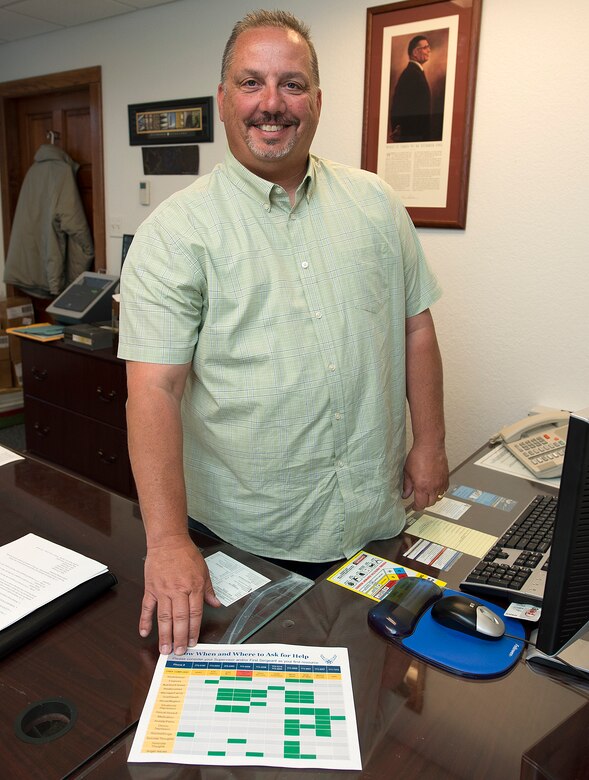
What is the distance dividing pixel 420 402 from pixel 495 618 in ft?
1.97

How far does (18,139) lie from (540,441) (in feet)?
14.0

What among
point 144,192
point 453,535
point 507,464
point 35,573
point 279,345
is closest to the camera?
point 35,573

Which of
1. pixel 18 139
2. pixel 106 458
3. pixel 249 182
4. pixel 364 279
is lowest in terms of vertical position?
pixel 106 458

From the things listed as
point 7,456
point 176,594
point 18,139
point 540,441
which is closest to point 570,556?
point 176,594

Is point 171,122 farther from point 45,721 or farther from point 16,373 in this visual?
point 45,721

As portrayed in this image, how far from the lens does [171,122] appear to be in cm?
334

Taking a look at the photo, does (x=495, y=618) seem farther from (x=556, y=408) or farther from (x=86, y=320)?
(x=86, y=320)

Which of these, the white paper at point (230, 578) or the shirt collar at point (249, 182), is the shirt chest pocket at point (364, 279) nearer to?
the shirt collar at point (249, 182)

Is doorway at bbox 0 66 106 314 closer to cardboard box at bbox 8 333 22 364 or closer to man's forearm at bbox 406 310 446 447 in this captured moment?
cardboard box at bbox 8 333 22 364

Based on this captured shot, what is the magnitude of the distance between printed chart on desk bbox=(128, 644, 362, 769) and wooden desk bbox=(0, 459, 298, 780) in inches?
1.6

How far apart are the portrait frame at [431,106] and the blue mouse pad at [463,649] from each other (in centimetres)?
178

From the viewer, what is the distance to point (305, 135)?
4.39 ft

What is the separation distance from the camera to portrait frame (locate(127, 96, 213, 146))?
320 centimetres

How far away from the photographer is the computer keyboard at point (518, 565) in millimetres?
1082
